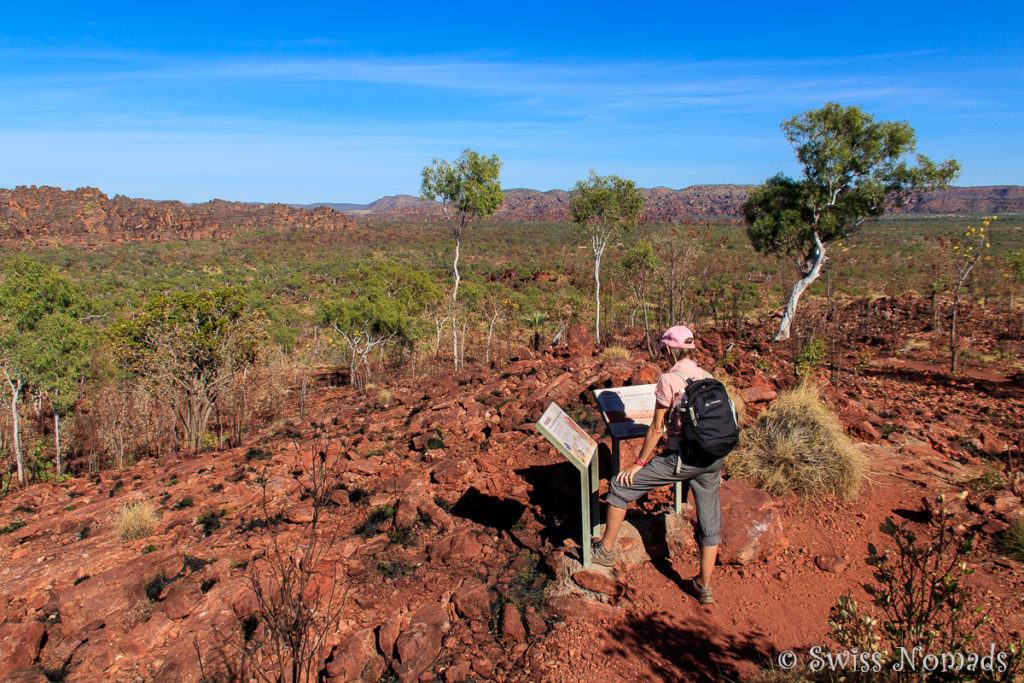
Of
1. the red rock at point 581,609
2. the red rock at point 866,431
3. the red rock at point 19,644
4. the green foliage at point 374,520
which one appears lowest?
the red rock at point 19,644

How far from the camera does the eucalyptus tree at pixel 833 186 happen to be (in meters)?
14.1

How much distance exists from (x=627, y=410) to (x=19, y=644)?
471 centimetres

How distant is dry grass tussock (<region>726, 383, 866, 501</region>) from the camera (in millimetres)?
4852

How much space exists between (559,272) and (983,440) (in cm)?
3126

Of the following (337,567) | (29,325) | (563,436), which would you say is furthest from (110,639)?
(29,325)

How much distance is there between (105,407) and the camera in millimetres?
10547

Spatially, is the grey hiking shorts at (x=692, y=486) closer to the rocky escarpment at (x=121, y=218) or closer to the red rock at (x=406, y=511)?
the red rock at (x=406, y=511)

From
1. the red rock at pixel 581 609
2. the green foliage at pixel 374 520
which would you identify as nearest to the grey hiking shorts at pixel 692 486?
the red rock at pixel 581 609

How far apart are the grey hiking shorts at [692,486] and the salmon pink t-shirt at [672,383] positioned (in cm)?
23

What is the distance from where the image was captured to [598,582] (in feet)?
12.3

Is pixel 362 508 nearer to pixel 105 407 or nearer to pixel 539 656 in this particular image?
pixel 539 656

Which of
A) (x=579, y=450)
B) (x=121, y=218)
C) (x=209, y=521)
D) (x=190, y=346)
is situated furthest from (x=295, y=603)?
(x=121, y=218)

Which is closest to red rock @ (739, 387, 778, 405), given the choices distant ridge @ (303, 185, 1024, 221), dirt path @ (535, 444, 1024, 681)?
dirt path @ (535, 444, 1024, 681)

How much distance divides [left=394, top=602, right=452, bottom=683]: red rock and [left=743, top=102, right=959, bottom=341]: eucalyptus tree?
1384cm
